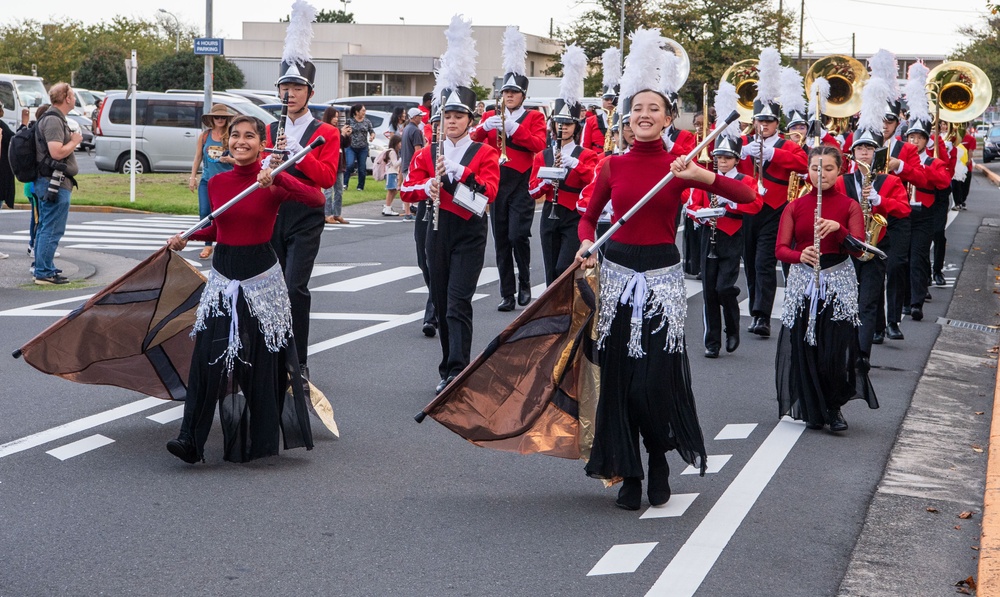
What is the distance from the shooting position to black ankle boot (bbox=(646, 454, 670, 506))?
5.82 meters

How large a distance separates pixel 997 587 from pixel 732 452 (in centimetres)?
215

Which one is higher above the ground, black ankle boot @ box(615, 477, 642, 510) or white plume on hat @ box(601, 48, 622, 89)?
white plume on hat @ box(601, 48, 622, 89)

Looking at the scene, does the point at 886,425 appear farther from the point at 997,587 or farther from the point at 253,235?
the point at 253,235

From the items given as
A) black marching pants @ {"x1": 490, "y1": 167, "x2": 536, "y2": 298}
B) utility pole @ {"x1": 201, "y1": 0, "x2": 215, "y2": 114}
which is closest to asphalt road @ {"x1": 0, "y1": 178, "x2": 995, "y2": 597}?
black marching pants @ {"x1": 490, "y1": 167, "x2": 536, "y2": 298}

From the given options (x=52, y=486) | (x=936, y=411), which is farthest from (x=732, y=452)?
(x=52, y=486)

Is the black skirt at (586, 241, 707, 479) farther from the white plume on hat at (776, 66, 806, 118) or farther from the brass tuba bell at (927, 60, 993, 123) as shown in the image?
the brass tuba bell at (927, 60, 993, 123)

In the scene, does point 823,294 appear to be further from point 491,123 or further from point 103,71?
point 103,71

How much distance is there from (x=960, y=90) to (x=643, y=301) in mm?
14094

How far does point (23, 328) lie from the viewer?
33.2ft

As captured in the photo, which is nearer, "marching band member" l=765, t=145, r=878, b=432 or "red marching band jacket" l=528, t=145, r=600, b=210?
"marching band member" l=765, t=145, r=878, b=432

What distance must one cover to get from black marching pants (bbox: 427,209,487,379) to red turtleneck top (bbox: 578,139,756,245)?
94.0 inches

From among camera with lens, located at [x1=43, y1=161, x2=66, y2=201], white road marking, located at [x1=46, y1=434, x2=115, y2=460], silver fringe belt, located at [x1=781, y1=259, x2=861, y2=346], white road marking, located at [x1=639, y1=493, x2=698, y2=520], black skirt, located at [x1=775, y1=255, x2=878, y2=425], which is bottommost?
white road marking, located at [x1=639, y1=493, x2=698, y2=520]

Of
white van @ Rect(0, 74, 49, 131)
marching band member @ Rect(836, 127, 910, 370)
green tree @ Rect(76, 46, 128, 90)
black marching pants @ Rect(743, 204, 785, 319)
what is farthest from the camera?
green tree @ Rect(76, 46, 128, 90)

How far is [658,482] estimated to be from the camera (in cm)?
582
